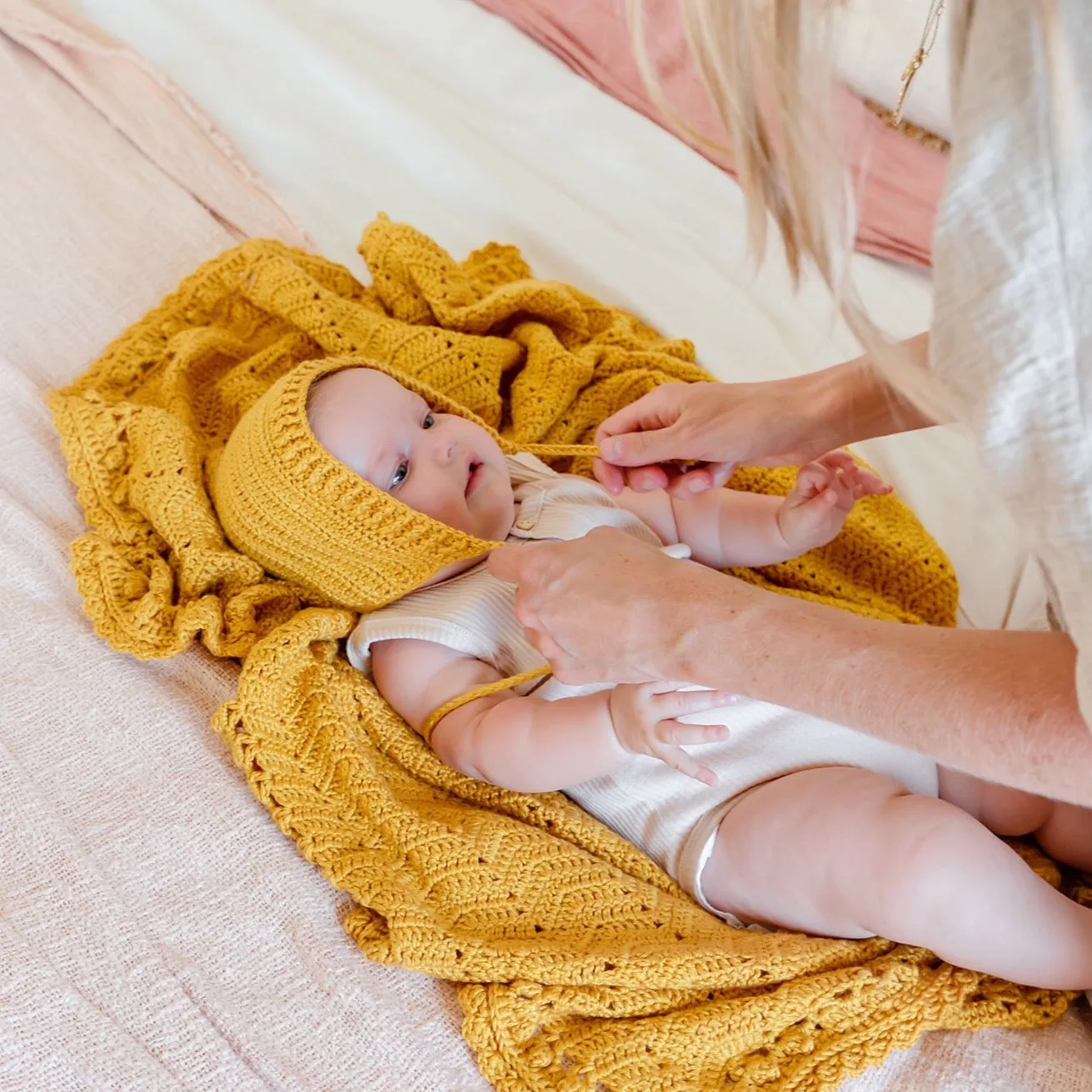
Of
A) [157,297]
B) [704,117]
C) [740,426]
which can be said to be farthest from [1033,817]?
[157,297]

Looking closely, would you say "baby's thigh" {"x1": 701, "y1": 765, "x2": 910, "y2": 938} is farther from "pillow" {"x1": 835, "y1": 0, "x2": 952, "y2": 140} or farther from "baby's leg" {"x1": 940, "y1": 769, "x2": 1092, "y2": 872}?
"pillow" {"x1": 835, "y1": 0, "x2": 952, "y2": 140}

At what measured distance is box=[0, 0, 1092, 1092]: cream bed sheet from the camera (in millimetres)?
812

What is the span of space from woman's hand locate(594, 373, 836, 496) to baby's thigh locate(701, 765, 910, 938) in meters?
0.30

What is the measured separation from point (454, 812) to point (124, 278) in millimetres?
850

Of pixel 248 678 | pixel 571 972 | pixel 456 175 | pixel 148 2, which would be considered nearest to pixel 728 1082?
pixel 571 972

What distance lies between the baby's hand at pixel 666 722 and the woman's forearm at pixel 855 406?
0.29 m

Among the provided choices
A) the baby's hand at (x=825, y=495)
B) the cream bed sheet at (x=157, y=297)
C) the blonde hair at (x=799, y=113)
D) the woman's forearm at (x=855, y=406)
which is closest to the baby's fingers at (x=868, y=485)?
the baby's hand at (x=825, y=495)

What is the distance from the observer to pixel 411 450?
3.81 feet

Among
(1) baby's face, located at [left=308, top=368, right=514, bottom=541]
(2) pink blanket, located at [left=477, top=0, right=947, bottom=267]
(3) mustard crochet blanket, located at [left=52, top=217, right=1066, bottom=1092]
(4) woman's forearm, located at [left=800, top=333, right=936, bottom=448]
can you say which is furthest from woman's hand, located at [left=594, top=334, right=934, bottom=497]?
(2) pink blanket, located at [left=477, top=0, right=947, bottom=267]

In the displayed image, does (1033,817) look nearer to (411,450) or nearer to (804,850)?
(804,850)

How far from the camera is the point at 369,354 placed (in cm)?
133

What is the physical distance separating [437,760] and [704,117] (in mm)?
932

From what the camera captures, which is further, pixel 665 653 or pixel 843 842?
pixel 843 842

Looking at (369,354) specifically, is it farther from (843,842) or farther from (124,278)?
(843,842)
